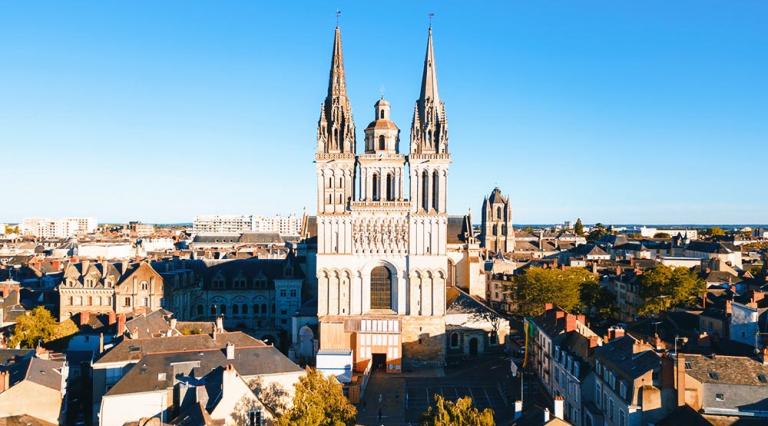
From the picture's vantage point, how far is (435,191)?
70.4 metres

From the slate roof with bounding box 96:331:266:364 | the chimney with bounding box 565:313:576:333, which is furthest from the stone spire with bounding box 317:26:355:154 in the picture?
the chimney with bounding box 565:313:576:333

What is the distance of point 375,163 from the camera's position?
71.1m

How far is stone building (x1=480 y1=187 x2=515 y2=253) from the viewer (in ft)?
512

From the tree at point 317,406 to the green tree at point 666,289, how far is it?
4961 centimetres

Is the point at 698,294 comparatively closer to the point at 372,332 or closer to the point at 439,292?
the point at 439,292

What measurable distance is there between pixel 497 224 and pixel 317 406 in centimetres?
12647

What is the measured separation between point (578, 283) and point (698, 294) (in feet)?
45.4

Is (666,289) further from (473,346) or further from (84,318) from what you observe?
(84,318)

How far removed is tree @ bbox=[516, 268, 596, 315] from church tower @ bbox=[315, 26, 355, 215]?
1030 inches

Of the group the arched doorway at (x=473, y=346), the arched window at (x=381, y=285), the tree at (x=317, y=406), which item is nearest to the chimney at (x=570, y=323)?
the arched doorway at (x=473, y=346)

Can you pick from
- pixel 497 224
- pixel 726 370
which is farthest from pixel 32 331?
pixel 497 224

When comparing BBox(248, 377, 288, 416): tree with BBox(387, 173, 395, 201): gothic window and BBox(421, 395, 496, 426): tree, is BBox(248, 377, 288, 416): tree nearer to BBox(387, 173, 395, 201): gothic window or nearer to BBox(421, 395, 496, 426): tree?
BBox(421, 395, 496, 426): tree

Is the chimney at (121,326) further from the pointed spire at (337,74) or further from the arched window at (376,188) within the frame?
the pointed spire at (337,74)

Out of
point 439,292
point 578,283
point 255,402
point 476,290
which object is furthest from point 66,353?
point 578,283
